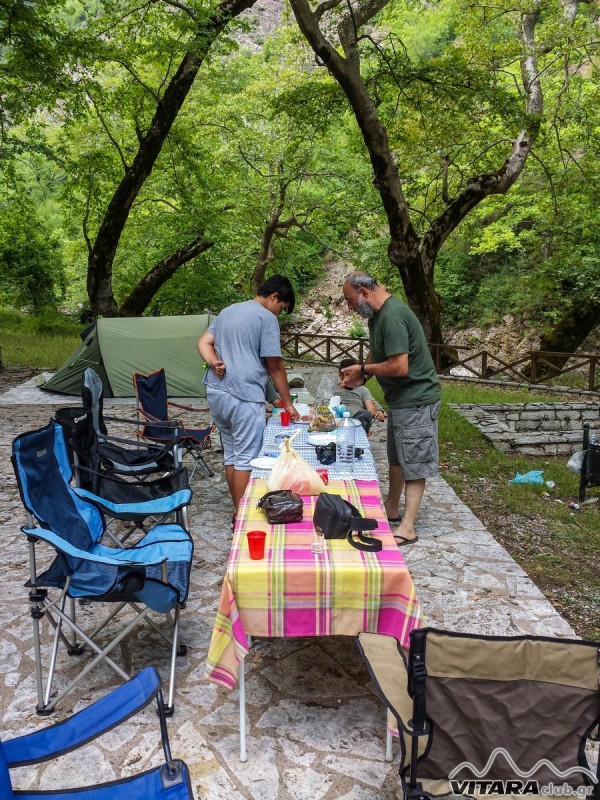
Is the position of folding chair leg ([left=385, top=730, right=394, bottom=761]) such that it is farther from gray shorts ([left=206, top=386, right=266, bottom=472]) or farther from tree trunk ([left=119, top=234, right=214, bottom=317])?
tree trunk ([left=119, top=234, right=214, bottom=317])

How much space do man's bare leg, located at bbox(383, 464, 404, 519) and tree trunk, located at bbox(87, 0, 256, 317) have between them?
8.15 meters

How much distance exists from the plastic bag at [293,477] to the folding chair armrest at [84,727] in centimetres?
120

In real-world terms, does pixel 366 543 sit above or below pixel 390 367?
below

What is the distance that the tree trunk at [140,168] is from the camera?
1067cm

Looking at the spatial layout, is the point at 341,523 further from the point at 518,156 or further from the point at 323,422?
the point at 518,156

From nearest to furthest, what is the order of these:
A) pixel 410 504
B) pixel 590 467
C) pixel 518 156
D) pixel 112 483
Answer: pixel 112 483
pixel 410 504
pixel 590 467
pixel 518 156

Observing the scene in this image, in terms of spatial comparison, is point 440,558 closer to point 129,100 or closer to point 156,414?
point 156,414

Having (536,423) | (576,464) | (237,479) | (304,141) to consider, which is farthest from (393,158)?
(237,479)

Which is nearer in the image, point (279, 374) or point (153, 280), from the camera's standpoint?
point (279, 374)

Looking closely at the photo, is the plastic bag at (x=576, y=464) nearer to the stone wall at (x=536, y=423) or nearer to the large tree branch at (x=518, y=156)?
the stone wall at (x=536, y=423)

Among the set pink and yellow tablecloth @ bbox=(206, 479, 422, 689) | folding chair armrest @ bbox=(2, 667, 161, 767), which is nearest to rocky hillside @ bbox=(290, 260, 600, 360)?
pink and yellow tablecloth @ bbox=(206, 479, 422, 689)

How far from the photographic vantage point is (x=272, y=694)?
2801 millimetres

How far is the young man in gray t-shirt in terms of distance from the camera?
408 centimetres

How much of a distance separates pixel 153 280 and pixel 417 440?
11051mm
